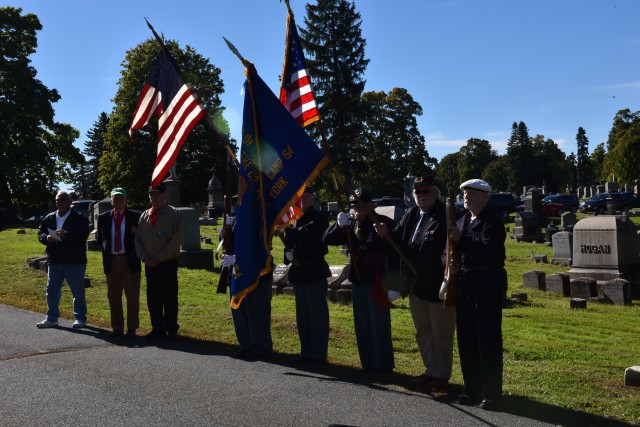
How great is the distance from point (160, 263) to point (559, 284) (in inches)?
367

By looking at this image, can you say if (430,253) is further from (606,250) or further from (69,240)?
(606,250)

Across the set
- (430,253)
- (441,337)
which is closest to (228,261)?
(430,253)

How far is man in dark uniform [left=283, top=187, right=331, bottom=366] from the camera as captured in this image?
7.93 m

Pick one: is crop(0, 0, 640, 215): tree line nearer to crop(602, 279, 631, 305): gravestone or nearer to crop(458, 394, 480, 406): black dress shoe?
crop(602, 279, 631, 305): gravestone

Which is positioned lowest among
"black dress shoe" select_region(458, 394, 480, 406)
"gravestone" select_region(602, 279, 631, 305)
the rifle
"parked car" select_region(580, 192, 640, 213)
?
"black dress shoe" select_region(458, 394, 480, 406)

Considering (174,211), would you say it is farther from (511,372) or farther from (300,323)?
(511,372)

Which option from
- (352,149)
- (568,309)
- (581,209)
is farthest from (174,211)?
(352,149)

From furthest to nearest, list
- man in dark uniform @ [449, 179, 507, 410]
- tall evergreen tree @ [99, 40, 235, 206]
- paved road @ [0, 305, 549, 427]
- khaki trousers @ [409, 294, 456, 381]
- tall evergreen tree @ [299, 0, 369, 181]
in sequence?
tall evergreen tree @ [299, 0, 369, 181] < tall evergreen tree @ [99, 40, 235, 206] < khaki trousers @ [409, 294, 456, 381] < man in dark uniform @ [449, 179, 507, 410] < paved road @ [0, 305, 549, 427]

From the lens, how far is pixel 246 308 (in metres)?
8.73

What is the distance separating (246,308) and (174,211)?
72.1 inches

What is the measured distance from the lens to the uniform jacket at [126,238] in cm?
993

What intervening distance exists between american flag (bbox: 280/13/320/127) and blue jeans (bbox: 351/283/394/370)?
207cm

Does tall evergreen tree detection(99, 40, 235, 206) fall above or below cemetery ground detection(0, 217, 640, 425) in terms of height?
above

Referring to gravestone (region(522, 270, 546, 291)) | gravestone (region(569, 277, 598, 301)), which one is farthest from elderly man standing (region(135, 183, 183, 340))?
gravestone (region(522, 270, 546, 291))
